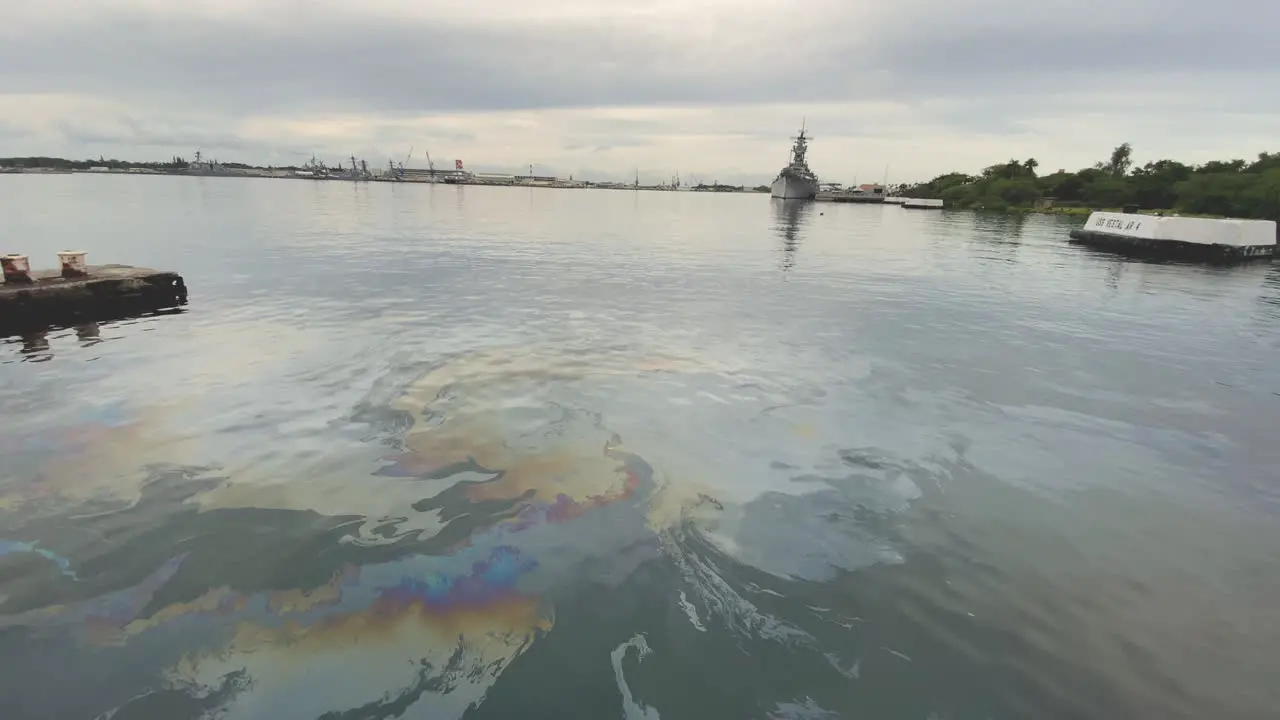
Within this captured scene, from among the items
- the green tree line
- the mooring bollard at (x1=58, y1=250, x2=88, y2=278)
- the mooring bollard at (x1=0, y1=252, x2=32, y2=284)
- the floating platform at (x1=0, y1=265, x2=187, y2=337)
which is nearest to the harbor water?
the floating platform at (x1=0, y1=265, x2=187, y2=337)

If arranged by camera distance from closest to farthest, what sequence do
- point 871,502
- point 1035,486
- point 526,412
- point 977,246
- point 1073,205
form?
point 871,502 → point 1035,486 → point 526,412 → point 977,246 → point 1073,205

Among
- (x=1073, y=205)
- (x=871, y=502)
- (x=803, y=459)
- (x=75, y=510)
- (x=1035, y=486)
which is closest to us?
(x=75, y=510)

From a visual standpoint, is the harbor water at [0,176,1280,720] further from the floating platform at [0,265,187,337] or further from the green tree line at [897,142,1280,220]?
the green tree line at [897,142,1280,220]

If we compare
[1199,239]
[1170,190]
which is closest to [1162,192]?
[1170,190]

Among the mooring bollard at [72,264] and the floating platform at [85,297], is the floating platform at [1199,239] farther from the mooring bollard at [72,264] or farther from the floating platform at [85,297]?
the mooring bollard at [72,264]

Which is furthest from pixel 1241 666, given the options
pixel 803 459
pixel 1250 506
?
pixel 803 459

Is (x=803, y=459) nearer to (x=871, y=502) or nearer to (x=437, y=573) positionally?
(x=871, y=502)
